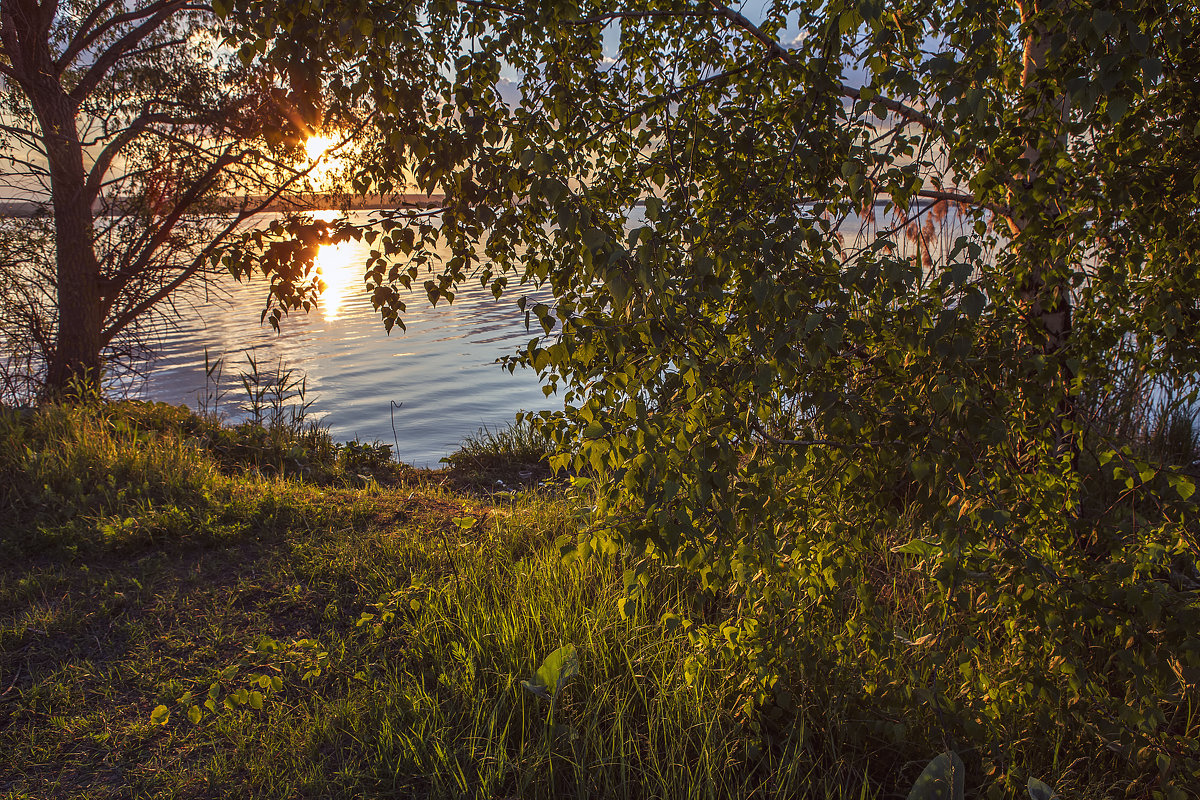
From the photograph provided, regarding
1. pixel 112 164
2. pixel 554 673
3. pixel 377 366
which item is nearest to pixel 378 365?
pixel 377 366

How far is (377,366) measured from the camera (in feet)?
53.4

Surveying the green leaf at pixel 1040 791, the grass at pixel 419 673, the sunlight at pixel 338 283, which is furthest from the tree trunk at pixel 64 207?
the green leaf at pixel 1040 791

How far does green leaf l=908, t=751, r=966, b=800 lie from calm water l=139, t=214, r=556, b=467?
707cm

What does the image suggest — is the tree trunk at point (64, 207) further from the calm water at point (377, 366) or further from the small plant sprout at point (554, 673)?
the small plant sprout at point (554, 673)

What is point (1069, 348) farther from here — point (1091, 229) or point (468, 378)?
point (468, 378)

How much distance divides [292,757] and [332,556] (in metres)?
1.87

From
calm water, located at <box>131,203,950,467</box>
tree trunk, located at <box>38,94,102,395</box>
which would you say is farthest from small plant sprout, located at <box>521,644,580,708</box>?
tree trunk, located at <box>38,94,102,395</box>

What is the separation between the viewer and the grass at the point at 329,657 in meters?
2.64

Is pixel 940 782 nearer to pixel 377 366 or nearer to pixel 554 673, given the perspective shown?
pixel 554 673

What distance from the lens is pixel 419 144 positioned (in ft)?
6.81

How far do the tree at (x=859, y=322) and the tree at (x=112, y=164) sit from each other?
6419mm

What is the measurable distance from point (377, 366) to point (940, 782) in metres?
15.4

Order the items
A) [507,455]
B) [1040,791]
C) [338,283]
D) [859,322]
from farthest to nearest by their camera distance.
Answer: [338,283] → [507,455] → [1040,791] → [859,322]

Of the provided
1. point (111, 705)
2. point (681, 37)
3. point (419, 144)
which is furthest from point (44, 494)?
point (681, 37)
